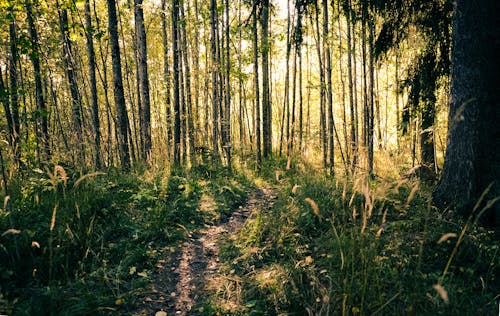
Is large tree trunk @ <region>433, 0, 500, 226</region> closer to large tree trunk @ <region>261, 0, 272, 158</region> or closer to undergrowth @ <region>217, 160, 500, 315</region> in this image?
undergrowth @ <region>217, 160, 500, 315</region>

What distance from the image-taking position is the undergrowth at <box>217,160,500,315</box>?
239cm

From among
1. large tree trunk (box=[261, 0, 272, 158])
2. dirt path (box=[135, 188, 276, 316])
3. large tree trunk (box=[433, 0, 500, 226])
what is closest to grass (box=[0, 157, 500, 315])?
dirt path (box=[135, 188, 276, 316])

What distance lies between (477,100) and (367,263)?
2.27m

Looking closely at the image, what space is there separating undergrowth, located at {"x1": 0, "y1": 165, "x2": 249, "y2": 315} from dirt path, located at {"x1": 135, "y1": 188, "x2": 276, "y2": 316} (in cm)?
15

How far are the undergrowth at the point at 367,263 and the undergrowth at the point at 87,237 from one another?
110 centimetres

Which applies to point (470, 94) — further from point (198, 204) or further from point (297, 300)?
point (198, 204)

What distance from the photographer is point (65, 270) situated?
299cm

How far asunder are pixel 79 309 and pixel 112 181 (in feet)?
10.9

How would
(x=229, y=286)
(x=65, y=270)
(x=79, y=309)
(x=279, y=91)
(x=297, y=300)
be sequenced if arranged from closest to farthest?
1. (x=79, y=309)
2. (x=297, y=300)
3. (x=65, y=270)
4. (x=229, y=286)
5. (x=279, y=91)

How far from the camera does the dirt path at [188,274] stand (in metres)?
3.05

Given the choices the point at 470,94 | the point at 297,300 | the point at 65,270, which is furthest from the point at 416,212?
the point at 65,270

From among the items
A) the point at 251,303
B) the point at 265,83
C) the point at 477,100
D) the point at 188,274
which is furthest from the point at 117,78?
the point at 477,100

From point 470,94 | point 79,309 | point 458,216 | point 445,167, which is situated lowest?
point 79,309

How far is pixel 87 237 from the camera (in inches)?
138
